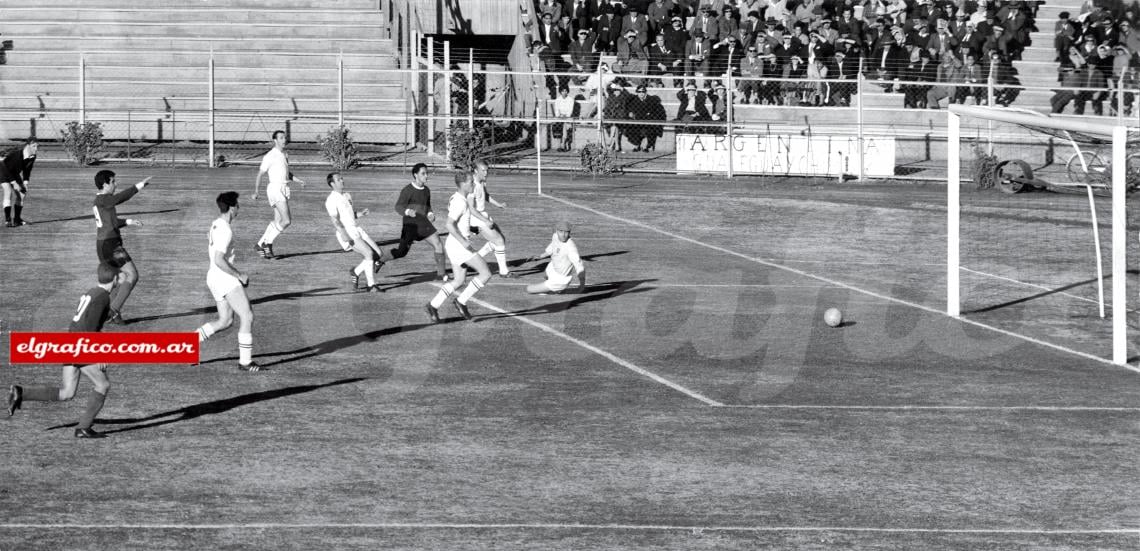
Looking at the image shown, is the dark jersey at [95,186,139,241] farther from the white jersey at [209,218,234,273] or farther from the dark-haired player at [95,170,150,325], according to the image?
the white jersey at [209,218,234,273]

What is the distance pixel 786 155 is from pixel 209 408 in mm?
25480

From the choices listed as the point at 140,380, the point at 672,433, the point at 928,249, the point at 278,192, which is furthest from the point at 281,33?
the point at 672,433

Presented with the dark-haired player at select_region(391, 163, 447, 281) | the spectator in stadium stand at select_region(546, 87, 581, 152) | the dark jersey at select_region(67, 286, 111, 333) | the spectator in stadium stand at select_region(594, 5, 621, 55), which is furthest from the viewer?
the spectator in stadium stand at select_region(594, 5, 621, 55)

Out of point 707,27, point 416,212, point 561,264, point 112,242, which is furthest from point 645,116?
point 112,242

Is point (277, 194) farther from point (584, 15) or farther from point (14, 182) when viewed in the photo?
point (584, 15)

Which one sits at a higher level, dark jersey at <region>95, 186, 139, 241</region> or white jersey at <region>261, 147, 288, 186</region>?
white jersey at <region>261, 147, 288, 186</region>

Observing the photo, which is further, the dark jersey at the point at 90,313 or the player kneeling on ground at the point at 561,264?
the player kneeling on ground at the point at 561,264

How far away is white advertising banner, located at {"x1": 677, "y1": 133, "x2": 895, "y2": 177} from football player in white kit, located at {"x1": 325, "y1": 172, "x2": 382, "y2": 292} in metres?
16.9

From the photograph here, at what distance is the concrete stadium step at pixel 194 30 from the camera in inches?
1754

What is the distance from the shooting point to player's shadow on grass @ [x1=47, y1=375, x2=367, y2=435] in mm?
14812

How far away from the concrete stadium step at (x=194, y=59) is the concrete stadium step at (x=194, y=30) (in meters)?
0.95

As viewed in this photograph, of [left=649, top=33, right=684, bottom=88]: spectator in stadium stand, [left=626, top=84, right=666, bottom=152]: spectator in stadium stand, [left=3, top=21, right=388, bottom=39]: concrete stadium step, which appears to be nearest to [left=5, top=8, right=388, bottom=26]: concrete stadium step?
[left=3, top=21, right=388, bottom=39]: concrete stadium step

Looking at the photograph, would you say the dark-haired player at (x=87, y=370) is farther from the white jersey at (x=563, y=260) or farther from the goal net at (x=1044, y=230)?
the goal net at (x=1044, y=230)

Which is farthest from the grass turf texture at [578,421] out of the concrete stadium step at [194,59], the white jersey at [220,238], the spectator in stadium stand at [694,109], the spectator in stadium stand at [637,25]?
the concrete stadium step at [194,59]
